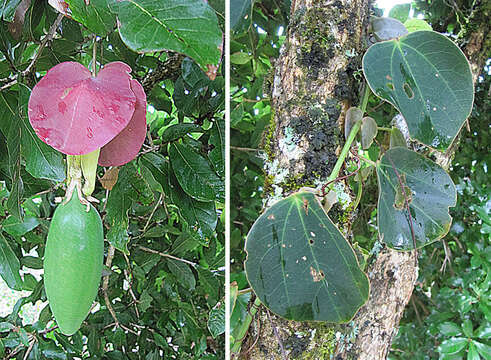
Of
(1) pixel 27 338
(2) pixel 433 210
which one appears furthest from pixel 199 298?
(2) pixel 433 210

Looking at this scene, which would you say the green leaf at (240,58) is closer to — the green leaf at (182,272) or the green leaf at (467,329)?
the green leaf at (182,272)

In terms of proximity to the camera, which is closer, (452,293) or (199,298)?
(199,298)

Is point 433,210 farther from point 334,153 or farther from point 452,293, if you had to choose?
point 452,293

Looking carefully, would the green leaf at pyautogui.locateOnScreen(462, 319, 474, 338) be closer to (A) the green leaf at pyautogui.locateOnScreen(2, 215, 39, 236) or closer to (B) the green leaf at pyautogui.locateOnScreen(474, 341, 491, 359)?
(B) the green leaf at pyautogui.locateOnScreen(474, 341, 491, 359)

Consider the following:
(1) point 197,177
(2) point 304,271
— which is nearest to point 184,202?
(1) point 197,177

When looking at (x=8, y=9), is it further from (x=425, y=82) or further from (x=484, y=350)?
(x=484, y=350)

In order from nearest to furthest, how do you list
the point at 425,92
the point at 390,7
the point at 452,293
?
the point at 425,92, the point at 390,7, the point at 452,293
